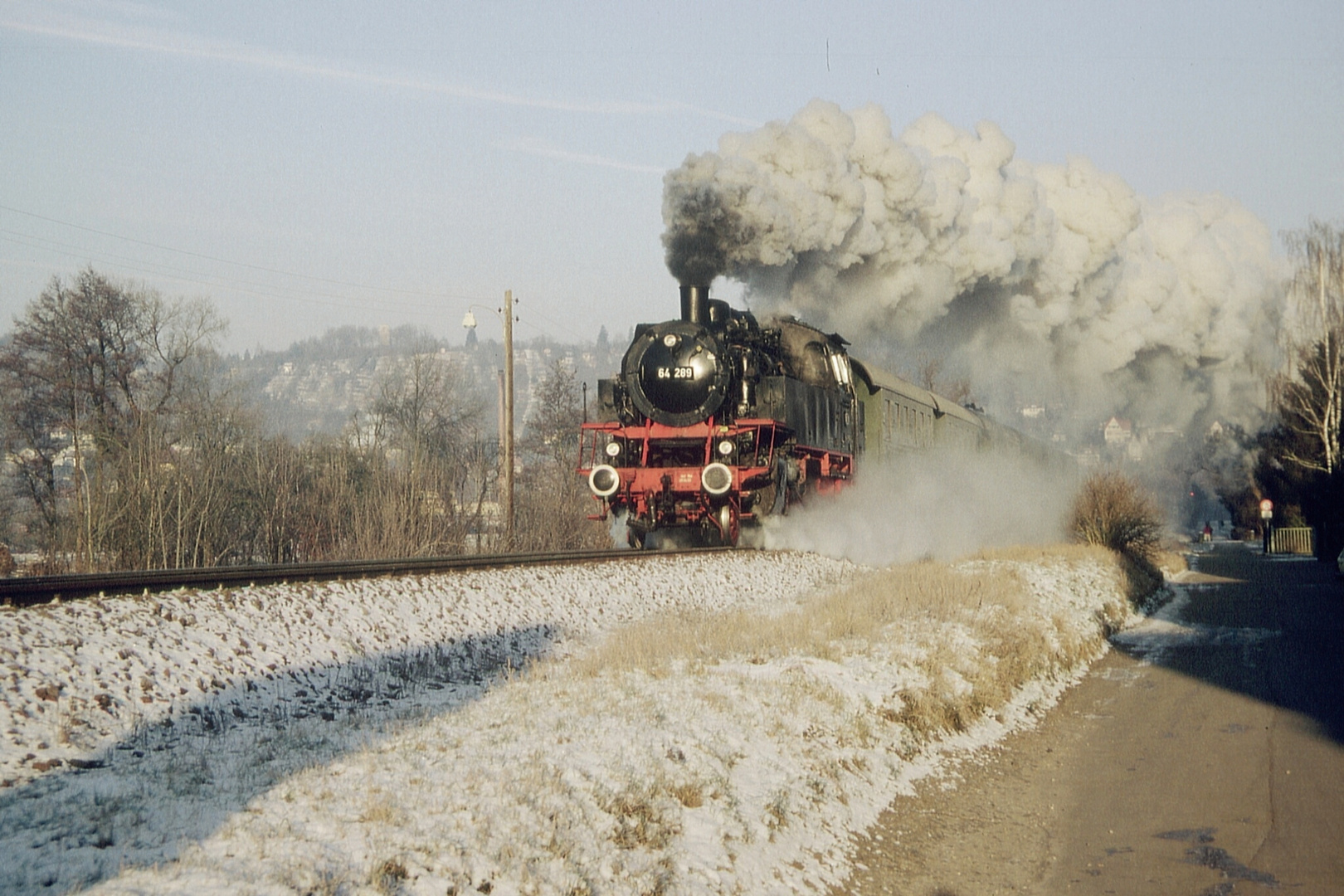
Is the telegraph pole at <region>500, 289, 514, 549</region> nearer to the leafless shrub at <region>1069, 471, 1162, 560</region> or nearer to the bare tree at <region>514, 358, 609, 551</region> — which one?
the bare tree at <region>514, 358, 609, 551</region>

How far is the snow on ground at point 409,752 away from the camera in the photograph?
187 inches

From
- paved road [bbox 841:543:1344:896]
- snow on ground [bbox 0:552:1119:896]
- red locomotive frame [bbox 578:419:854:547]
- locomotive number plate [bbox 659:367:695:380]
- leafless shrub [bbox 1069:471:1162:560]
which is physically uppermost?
locomotive number plate [bbox 659:367:695:380]

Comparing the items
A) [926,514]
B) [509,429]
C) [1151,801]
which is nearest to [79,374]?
[509,429]

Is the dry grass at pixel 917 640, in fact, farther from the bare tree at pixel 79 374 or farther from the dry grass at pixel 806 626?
the bare tree at pixel 79 374

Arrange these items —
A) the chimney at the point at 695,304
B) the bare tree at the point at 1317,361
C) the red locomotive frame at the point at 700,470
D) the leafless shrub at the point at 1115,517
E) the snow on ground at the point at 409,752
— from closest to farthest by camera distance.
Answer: the snow on ground at the point at 409,752
the red locomotive frame at the point at 700,470
the chimney at the point at 695,304
the leafless shrub at the point at 1115,517
the bare tree at the point at 1317,361

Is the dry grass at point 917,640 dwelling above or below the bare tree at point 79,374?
below

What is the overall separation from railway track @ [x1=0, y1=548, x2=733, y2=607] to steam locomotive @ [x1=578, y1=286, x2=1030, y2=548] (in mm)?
3683

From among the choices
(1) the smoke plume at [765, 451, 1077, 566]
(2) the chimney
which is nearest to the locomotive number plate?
(2) the chimney

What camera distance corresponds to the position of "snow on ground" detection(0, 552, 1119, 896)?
15.6ft

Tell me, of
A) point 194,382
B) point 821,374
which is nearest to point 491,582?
point 821,374

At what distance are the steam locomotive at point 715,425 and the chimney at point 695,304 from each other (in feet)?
0.07

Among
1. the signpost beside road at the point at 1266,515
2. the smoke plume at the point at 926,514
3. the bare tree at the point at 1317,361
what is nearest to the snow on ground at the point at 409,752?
the smoke plume at the point at 926,514

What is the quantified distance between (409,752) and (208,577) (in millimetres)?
4983

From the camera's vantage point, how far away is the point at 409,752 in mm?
6473
